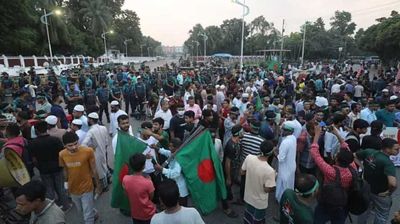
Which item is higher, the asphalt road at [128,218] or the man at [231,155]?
the man at [231,155]

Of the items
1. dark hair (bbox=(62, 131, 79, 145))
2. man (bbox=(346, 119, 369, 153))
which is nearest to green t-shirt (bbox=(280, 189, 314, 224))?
man (bbox=(346, 119, 369, 153))

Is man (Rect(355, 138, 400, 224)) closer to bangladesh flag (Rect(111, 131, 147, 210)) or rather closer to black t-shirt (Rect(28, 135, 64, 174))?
bangladesh flag (Rect(111, 131, 147, 210))

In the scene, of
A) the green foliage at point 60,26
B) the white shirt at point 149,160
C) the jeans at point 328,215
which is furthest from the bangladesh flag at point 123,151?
the green foliage at point 60,26

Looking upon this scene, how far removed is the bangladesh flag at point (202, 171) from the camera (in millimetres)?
4562

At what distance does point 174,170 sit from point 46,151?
2.29 m

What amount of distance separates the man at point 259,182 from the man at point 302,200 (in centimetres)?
64

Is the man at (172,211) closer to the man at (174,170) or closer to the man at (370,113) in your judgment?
the man at (174,170)

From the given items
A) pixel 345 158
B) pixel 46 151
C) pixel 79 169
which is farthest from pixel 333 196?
pixel 46 151

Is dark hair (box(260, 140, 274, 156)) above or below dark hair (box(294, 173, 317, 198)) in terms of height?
above

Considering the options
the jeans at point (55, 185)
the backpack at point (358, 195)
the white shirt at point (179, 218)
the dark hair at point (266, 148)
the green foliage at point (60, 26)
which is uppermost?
the green foliage at point (60, 26)

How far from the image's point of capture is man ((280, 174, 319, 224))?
2979mm

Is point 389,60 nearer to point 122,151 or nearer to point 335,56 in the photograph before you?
point 335,56

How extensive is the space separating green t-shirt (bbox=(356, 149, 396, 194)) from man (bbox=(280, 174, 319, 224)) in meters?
1.40

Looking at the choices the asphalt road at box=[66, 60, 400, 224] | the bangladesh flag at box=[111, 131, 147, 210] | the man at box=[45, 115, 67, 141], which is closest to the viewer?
the bangladesh flag at box=[111, 131, 147, 210]
